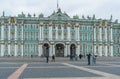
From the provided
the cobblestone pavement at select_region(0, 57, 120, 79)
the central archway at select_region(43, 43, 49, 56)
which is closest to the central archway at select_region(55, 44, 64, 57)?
the central archway at select_region(43, 43, 49, 56)

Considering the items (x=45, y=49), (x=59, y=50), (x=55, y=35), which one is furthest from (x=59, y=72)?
(x=55, y=35)

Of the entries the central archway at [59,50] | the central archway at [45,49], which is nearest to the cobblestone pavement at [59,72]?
the central archway at [45,49]

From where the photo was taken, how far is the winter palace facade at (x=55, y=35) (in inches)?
4102

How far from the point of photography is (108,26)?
367 feet

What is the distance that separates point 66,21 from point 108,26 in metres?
15.5

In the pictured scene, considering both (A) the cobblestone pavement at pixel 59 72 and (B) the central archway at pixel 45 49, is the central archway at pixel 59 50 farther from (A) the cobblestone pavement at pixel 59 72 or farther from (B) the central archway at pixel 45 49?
(A) the cobblestone pavement at pixel 59 72

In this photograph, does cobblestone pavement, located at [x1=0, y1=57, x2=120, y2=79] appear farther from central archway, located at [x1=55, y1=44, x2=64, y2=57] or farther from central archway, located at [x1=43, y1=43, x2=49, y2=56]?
central archway, located at [x1=55, y1=44, x2=64, y2=57]

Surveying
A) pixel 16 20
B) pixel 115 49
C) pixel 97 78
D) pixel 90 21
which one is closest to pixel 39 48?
pixel 16 20

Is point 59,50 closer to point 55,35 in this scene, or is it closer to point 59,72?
point 55,35

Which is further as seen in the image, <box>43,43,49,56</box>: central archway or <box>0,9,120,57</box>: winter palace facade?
<box>43,43,49,56</box>: central archway

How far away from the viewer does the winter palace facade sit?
104188mm

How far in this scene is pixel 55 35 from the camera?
10719 cm

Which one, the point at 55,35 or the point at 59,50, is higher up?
the point at 55,35

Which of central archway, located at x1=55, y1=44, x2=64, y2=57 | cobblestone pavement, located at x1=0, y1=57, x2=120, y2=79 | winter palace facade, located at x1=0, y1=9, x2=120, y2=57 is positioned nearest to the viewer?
cobblestone pavement, located at x1=0, y1=57, x2=120, y2=79
